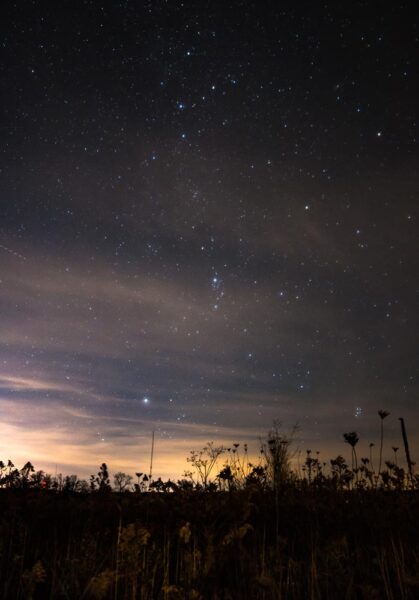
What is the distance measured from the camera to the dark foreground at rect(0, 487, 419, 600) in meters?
3.72

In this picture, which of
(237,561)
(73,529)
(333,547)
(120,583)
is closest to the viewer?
(120,583)

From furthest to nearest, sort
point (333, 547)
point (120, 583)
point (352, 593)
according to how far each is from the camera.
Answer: point (333, 547)
point (120, 583)
point (352, 593)

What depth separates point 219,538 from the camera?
5926mm

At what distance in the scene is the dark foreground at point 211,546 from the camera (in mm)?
3725

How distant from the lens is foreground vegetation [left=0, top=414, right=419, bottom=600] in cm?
378

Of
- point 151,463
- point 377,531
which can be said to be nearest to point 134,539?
point 377,531

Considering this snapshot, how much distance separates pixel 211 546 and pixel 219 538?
1.62m

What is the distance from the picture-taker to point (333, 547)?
5.04 metres

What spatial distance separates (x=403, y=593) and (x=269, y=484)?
20.7 feet

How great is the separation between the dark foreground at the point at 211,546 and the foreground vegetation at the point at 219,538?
0.07 ft

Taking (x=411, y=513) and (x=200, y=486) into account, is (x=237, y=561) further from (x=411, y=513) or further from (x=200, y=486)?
(x=200, y=486)

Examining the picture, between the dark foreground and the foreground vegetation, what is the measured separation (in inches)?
0.8

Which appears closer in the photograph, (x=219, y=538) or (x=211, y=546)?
(x=211, y=546)

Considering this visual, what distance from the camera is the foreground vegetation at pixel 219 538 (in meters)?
3.78
